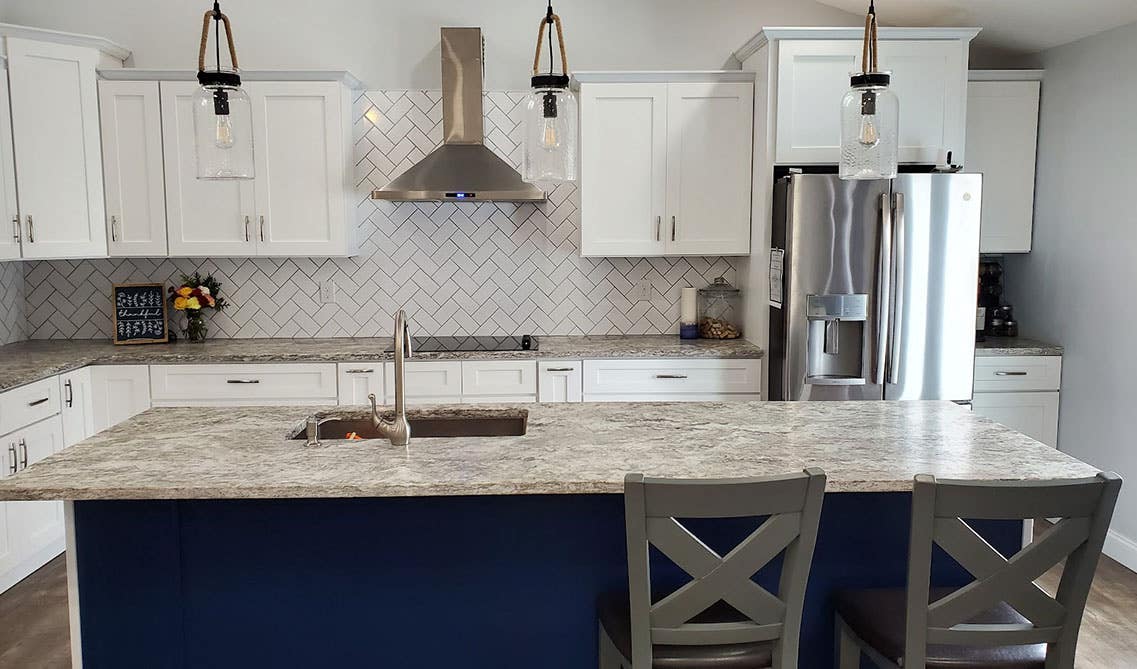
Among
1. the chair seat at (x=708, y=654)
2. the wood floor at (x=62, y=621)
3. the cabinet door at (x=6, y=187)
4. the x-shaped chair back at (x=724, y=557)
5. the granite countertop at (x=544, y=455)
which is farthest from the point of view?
the cabinet door at (x=6, y=187)

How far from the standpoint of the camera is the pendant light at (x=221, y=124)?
216 cm

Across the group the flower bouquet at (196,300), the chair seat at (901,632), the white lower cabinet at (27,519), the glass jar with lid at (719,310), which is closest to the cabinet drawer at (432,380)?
the flower bouquet at (196,300)

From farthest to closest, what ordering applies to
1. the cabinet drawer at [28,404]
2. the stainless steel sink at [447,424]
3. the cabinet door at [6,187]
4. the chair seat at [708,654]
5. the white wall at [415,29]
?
the white wall at [415,29] < the cabinet door at [6,187] < the cabinet drawer at [28,404] < the stainless steel sink at [447,424] < the chair seat at [708,654]

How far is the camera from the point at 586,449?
2281 mm

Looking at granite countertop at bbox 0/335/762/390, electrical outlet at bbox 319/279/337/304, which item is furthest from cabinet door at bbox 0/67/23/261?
electrical outlet at bbox 319/279/337/304

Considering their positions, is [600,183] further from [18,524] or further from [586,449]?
[18,524]

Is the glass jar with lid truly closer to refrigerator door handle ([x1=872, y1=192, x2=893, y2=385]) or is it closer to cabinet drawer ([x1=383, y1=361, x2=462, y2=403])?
A: refrigerator door handle ([x1=872, y1=192, x2=893, y2=385])

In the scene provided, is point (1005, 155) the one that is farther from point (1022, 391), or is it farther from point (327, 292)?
point (327, 292)

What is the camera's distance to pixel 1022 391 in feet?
14.5

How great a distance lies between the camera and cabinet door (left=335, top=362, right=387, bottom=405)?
4.31 meters

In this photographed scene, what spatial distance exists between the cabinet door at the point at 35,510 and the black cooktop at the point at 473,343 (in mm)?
1685

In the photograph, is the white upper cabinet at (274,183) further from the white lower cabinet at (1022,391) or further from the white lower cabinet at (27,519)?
the white lower cabinet at (1022,391)

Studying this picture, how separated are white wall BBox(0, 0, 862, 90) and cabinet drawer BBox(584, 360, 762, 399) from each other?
1642 mm

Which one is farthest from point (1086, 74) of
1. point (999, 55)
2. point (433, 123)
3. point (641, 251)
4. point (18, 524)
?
point (18, 524)
